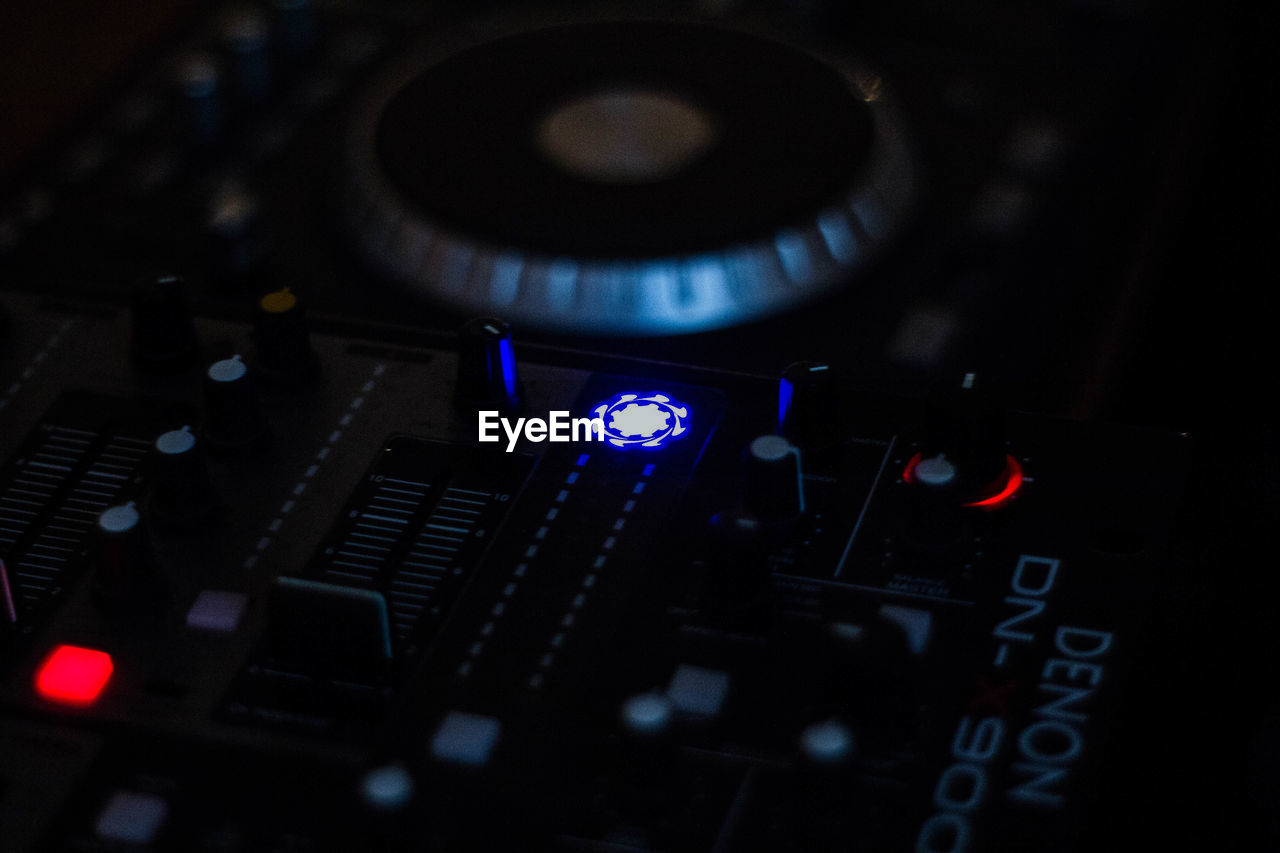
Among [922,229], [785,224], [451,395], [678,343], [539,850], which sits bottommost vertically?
[539,850]

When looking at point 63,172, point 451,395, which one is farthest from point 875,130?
point 63,172

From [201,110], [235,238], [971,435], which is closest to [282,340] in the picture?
[235,238]

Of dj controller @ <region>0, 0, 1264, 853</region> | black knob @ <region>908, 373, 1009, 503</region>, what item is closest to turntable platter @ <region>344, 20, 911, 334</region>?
dj controller @ <region>0, 0, 1264, 853</region>

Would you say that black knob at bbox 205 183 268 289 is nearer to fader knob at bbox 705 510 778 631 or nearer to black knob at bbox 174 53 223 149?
black knob at bbox 174 53 223 149

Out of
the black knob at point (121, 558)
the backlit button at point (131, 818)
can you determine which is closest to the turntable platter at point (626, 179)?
the black knob at point (121, 558)

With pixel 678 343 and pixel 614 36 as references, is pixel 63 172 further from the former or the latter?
pixel 678 343

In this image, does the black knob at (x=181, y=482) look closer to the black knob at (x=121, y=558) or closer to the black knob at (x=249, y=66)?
the black knob at (x=121, y=558)
